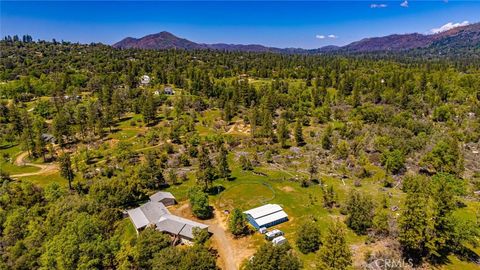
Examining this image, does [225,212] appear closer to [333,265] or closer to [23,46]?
[333,265]

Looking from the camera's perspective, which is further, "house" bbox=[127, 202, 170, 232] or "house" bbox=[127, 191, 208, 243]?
"house" bbox=[127, 202, 170, 232]

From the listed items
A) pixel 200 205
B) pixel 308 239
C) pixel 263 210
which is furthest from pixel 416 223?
pixel 200 205

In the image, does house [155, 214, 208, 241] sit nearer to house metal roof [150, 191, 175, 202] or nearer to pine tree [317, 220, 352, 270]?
house metal roof [150, 191, 175, 202]

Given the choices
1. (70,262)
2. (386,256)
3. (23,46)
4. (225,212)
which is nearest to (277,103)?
(225,212)

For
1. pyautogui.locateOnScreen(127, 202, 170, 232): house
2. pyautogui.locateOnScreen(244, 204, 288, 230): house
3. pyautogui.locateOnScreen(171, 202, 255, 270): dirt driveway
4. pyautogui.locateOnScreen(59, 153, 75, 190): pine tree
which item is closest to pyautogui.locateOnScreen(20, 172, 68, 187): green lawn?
pyautogui.locateOnScreen(59, 153, 75, 190): pine tree

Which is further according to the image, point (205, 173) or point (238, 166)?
point (238, 166)

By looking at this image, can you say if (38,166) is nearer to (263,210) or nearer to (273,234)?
(263,210)

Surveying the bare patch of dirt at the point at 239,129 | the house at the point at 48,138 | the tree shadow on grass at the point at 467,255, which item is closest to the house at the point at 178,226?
the tree shadow on grass at the point at 467,255
